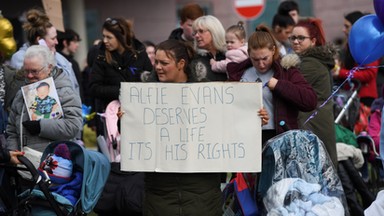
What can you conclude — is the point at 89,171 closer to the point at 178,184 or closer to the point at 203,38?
the point at 178,184

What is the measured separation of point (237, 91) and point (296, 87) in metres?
0.59

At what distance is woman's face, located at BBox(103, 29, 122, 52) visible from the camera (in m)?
8.62

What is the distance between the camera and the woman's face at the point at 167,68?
21.1 ft

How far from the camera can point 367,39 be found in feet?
20.6

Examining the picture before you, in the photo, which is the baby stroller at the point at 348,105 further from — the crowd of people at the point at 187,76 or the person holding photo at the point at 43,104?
the person holding photo at the point at 43,104

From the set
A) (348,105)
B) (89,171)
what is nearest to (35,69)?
(89,171)

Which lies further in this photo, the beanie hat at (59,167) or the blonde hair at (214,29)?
the blonde hair at (214,29)

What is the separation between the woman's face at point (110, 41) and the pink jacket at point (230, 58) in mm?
1088

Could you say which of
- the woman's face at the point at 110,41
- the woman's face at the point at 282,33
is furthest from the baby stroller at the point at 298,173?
the woman's face at the point at 282,33

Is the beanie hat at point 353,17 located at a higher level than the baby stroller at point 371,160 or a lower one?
higher

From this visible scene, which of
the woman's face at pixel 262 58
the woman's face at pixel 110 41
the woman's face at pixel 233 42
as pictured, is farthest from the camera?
the woman's face at pixel 110 41

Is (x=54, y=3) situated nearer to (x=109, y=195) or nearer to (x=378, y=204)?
(x=109, y=195)

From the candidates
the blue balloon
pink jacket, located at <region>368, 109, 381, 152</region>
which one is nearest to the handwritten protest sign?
the blue balloon

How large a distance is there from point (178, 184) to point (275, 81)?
1037mm
